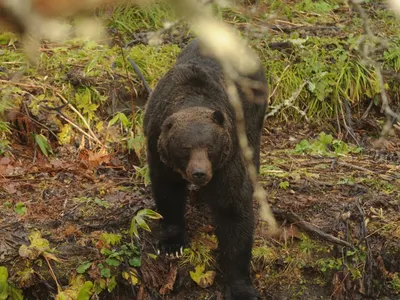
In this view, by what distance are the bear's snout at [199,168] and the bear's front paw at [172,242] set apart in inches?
31.5

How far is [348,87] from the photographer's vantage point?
25.5 ft

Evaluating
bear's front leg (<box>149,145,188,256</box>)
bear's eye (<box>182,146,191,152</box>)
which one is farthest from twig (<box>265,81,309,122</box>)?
bear's eye (<box>182,146,191,152</box>)

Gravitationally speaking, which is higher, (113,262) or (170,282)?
(113,262)

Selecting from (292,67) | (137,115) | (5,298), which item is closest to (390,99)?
(292,67)

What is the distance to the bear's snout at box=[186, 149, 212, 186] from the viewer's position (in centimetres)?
396

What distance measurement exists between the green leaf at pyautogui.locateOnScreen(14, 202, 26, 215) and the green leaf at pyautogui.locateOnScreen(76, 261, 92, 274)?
0.83 m

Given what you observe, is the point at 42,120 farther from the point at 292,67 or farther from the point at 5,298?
the point at 292,67

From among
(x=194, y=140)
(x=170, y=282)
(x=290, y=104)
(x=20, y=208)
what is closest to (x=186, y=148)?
(x=194, y=140)

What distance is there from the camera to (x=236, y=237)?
177 inches

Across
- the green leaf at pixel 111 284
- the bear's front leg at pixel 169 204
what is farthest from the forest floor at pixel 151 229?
the bear's front leg at pixel 169 204

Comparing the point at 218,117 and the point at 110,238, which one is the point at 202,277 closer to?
the point at 110,238

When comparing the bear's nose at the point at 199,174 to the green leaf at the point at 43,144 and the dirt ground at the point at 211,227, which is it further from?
the green leaf at the point at 43,144

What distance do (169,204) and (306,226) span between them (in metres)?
1.18

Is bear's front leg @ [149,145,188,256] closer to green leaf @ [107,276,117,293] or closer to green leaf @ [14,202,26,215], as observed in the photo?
green leaf @ [107,276,117,293]
